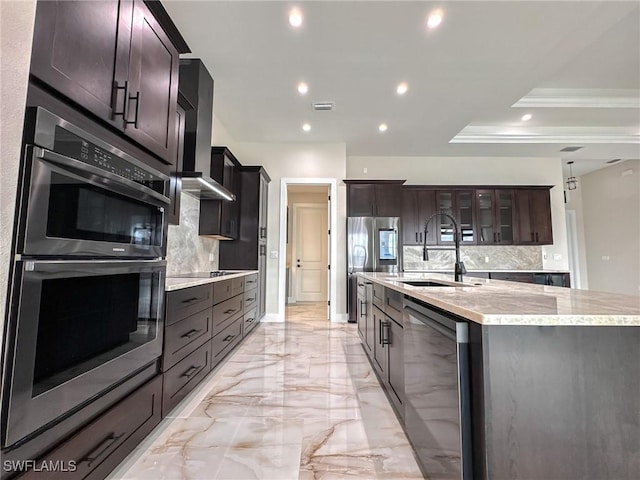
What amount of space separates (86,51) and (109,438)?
5.26 ft

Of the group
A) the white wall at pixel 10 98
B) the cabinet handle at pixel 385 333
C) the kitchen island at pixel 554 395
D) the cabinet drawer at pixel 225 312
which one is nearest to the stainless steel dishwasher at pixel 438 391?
the kitchen island at pixel 554 395

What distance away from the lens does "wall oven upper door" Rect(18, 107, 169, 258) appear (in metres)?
0.94

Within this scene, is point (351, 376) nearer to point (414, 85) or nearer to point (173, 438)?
point (173, 438)

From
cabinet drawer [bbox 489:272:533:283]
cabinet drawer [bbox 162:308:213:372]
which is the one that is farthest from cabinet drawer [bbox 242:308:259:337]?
cabinet drawer [bbox 489:272:533:283]

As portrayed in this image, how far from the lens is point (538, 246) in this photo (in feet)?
18.9

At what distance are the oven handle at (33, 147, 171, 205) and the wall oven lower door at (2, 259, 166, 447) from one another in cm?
34

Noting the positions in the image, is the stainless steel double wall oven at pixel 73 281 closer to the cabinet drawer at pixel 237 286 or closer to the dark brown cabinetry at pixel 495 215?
the cabinet drawer at pixel 237 286

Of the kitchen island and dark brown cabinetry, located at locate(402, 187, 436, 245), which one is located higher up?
dark brown cabinetry, located at locate(402, 187, 436, 245)

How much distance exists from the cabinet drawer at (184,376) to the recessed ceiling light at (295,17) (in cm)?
283

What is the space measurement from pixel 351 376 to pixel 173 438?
1467 mm

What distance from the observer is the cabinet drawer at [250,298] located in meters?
3.75

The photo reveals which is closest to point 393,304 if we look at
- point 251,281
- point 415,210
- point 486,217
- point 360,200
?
point 251,281

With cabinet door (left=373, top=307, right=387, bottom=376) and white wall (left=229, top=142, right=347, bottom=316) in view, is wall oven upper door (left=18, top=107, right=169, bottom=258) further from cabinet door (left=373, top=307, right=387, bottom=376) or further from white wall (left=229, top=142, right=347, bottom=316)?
white wall (left=229, top=142, right=347, bottom=316)

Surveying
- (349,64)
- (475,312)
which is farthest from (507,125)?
(475,312)
